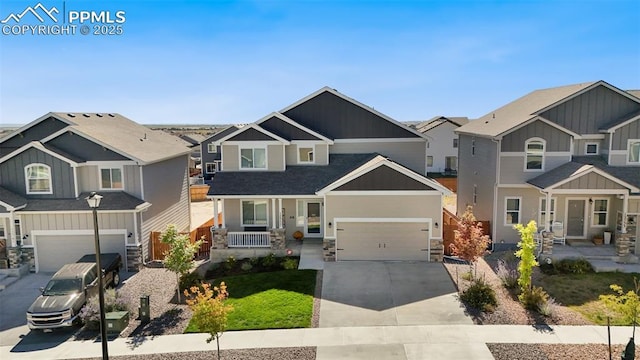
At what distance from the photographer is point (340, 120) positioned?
23266mm

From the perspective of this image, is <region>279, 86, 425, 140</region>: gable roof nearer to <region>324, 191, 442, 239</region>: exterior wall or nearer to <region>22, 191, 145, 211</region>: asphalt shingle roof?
<region>324, 191, 442, 239</region>: exterior wall

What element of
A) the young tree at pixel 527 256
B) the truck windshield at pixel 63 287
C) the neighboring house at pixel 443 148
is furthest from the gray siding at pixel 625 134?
the neighboring house at pixel 443 148

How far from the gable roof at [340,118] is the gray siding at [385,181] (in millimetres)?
5222

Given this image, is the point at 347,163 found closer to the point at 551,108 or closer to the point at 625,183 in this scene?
the point at 551,108

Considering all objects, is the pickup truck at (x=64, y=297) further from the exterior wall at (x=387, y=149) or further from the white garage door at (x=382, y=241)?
the exterior wall at (x=387, y=149)

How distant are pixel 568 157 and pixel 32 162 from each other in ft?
84.9

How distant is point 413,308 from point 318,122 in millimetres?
12429

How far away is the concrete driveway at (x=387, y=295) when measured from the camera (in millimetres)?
13492

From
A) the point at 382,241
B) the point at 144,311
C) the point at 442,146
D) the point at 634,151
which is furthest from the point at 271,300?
the point at 442,146

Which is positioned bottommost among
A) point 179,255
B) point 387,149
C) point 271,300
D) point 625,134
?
point 271,300

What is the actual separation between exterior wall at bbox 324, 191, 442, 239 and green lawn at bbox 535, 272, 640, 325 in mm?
4880

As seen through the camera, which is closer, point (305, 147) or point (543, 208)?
point (543, 208)

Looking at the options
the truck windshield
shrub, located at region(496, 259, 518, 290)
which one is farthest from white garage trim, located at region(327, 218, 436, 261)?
the truck windshield

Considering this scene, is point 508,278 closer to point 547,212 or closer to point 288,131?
point 547,212
